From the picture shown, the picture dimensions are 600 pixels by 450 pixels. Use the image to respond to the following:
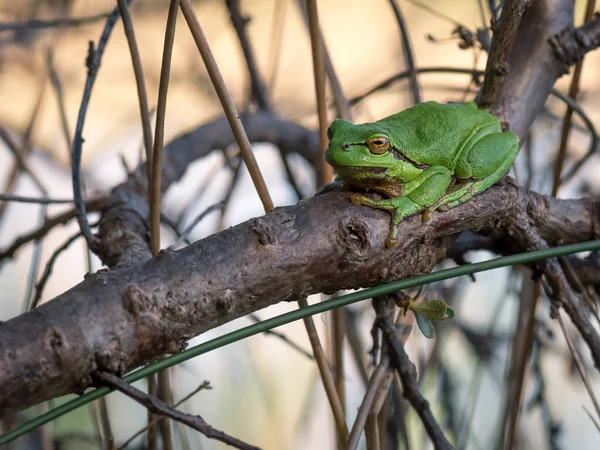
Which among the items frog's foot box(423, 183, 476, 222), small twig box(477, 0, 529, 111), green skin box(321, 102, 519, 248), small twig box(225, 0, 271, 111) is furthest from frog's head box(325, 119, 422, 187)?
small twig box(225, 0, 271, 111)

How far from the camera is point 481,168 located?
1.12 meters

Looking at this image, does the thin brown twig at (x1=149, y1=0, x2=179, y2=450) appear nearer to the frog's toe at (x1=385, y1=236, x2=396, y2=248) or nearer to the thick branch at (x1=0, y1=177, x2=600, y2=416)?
the thick branch at (x1=0, y1=177, x2=600, y2=416)

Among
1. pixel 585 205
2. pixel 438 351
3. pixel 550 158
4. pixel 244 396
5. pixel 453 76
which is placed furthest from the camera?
pixel 453 76

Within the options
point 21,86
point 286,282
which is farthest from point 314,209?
A: point 21,86

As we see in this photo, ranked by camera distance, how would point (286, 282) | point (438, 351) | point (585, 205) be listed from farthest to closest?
point (438, 351) < point (585, 205) < point (286, 282)

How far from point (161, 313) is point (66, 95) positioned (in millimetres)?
2248

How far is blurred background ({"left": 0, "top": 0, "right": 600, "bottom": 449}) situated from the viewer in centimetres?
239

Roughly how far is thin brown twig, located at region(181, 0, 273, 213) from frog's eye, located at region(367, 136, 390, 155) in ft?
0.84

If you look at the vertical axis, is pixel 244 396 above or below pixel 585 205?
above

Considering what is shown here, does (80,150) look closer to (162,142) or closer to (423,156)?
Answer: (162,142)

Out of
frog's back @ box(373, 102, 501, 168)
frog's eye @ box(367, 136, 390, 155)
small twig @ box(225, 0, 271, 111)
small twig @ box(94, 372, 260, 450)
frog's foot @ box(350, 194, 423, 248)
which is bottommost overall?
Result: small twig @ box(94, 372, 260, 450)

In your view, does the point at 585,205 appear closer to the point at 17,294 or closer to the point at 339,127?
the point at 339,127

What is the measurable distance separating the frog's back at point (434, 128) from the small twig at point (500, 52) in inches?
1.6

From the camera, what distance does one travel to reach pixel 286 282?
863 mm
